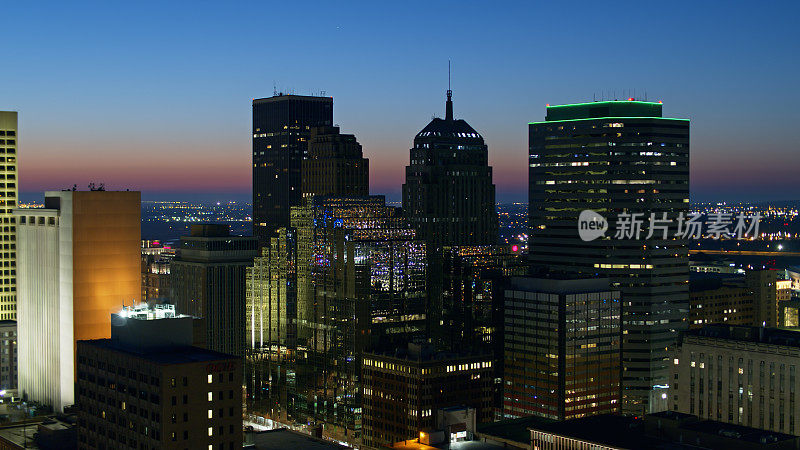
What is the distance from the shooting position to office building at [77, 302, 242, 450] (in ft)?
536

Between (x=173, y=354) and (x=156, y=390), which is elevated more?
(x=173, y=354)

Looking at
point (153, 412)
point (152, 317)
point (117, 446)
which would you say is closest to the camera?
point (153, 412)

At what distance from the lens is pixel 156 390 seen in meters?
163

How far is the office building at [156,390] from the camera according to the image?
163250 millimetres

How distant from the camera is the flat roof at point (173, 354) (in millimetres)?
167125

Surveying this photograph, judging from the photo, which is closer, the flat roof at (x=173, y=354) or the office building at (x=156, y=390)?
the office building at (x=156, y=390)

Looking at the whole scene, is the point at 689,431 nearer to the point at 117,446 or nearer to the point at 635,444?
the point at 635,444

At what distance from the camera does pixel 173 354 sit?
175125mm

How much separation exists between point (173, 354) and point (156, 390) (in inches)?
494

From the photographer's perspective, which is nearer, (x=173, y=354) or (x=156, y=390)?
(x=156, y=390)

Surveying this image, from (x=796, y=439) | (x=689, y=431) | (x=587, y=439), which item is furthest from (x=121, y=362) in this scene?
(x=796, y=439)

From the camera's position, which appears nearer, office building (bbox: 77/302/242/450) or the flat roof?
office building (bbox: 77/302/242/450)

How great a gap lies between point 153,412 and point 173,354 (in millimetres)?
13252

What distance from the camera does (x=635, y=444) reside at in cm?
19050
